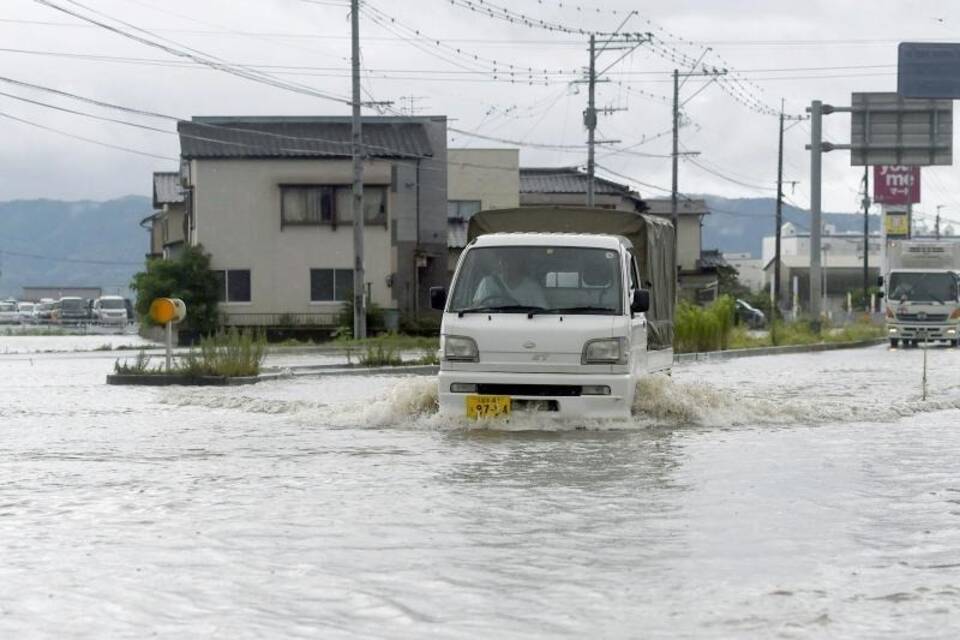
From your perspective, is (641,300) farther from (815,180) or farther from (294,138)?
(294,138)

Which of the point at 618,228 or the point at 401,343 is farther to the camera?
the point at 401,343

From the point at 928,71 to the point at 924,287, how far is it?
33.0 ft

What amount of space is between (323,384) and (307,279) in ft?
101

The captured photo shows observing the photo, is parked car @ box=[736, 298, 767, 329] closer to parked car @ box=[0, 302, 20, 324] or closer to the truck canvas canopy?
parked car @ box=[0, 302, 20, 324]

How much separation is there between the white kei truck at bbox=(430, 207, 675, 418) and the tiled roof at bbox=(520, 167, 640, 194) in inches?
2577

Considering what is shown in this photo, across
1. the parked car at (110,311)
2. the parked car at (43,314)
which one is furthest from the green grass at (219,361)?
the parked car at (43,314)

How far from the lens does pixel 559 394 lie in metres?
15.2

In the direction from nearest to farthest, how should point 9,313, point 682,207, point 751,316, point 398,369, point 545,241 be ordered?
1. point 545,241
2. point 398,369
3. point 751,316
4. point 682,207
5. point 9,313

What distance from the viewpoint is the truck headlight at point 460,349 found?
1535cm

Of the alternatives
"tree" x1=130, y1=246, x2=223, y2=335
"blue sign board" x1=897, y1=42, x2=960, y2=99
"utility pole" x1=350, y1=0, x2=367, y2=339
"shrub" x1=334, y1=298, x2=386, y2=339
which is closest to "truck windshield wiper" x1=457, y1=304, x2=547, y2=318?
"blue sign board" x1=897, y1=42, x2=960, y2=99

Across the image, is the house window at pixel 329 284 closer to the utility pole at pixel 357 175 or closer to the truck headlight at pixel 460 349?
the utility pole at pixel 357 175

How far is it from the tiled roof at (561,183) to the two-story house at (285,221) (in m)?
26.0

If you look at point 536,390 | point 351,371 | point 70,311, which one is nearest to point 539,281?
point 536,390

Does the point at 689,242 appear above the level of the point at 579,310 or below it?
above
